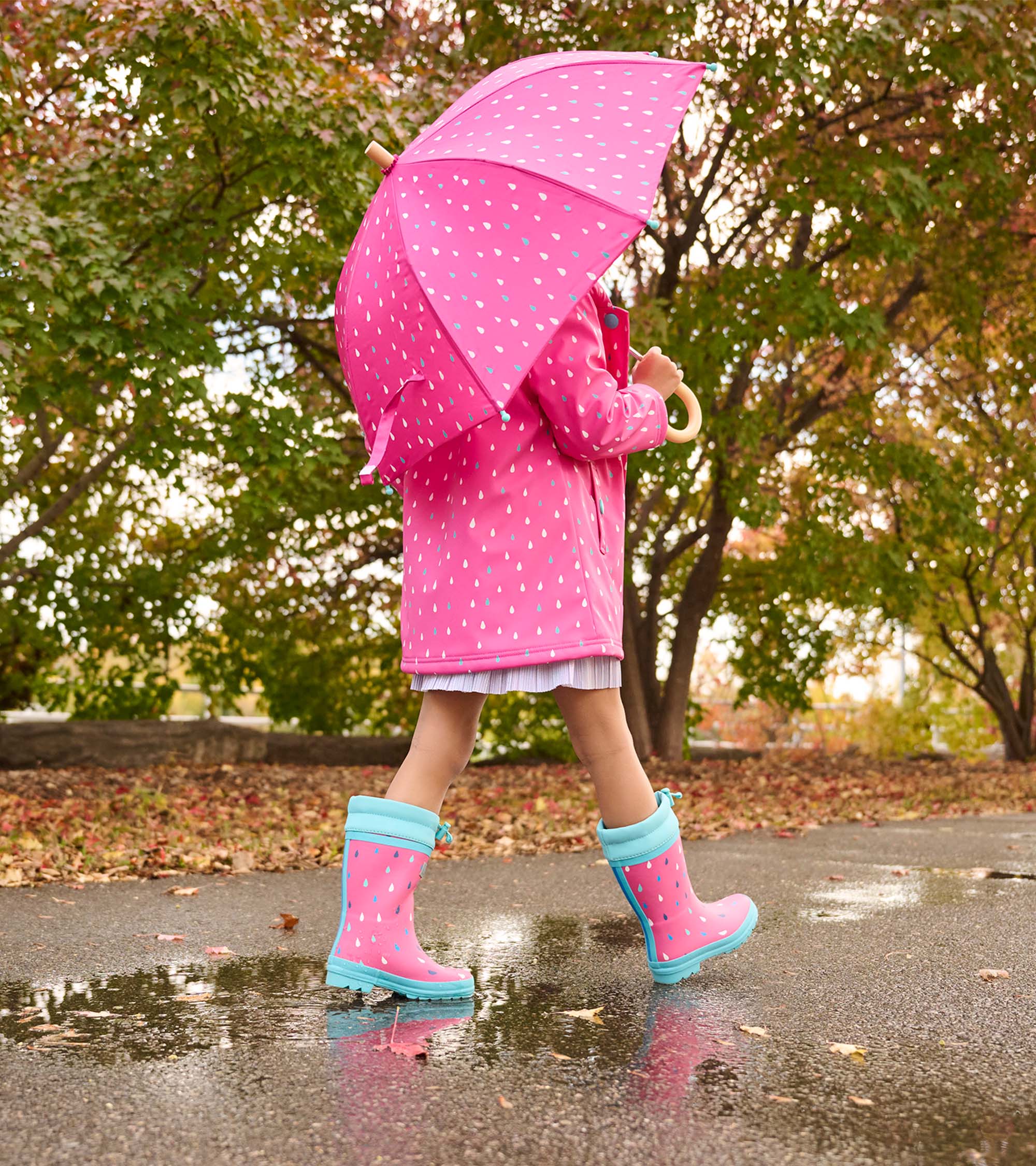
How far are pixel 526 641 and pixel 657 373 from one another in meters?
Result: 0.80

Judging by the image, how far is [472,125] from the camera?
2.72m

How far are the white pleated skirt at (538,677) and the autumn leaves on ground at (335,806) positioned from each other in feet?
8.25

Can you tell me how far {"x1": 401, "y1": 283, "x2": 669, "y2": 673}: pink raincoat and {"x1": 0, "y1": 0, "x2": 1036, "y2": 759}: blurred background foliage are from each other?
Answer: 3745 millimetres

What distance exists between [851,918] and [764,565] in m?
8.23

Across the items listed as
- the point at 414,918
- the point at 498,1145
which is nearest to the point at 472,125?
the point at 498,1145

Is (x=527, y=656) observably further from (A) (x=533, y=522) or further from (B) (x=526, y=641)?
(A) (x=533, y=522)

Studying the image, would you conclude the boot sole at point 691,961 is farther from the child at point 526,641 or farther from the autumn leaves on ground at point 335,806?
the autumn leaves on ground at point 335,806

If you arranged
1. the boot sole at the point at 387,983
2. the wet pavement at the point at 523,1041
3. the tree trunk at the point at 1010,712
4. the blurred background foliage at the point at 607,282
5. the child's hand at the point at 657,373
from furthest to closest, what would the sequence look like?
1. the tree trunk at the point at 1010,712
2. the blurred background foliage at the point at 607,282
3. the child's hand at the point at 657,373
4. the boot sole at the point at 387,983
5. the wet pavement at the point at 523,1041

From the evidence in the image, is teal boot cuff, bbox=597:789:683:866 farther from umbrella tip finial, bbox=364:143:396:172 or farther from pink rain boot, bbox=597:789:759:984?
umbrella tip finial, bbox=364:143:396:172

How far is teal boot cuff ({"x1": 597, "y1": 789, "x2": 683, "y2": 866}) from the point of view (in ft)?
9.04

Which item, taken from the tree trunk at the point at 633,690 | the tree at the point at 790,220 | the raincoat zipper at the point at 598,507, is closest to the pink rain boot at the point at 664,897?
the raincoat zipper at the point at 598,507

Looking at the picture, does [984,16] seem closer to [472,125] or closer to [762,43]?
[762,43]

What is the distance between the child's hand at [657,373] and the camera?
2.96 metres

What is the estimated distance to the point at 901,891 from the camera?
14.0ft
